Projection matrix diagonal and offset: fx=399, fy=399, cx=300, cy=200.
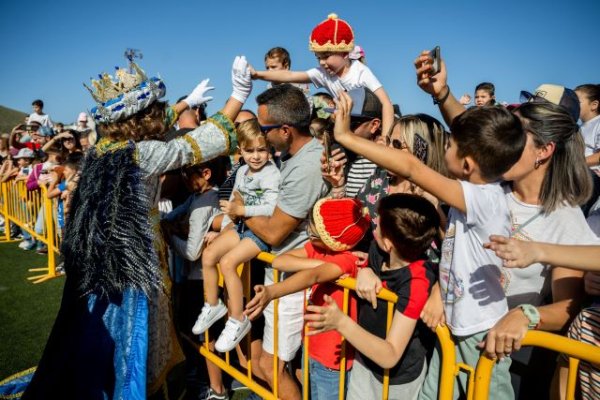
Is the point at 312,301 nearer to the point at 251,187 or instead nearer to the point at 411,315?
the point at 411,315

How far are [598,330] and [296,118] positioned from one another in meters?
1.87

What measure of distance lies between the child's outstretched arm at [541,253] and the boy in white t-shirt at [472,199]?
222 millimetres

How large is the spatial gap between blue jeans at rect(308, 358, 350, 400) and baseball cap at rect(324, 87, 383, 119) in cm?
160

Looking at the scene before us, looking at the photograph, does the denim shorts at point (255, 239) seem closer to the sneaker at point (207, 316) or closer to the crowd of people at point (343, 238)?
the crowd of people at point (343, 238)

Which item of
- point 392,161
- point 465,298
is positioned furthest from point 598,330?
point 392,161

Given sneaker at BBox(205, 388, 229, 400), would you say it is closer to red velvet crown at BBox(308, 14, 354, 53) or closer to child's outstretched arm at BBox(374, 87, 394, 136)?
child's outstretched arm at BBox(374, 87, 394, 136)

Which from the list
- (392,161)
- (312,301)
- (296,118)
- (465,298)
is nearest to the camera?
(392,161)

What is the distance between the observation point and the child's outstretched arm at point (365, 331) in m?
1.62

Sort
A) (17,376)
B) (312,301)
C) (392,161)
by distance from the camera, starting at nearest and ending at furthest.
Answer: (392,161) → (312,301) → (17,376)

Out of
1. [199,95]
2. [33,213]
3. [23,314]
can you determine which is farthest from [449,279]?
[33,213]

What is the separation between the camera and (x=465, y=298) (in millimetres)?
1665

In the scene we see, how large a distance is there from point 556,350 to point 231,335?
1.78m

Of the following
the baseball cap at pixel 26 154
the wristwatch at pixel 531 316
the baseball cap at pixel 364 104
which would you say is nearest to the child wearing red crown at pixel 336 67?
the baseball cap at pixel 364 104

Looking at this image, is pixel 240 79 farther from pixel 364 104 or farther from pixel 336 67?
pixel 336 67
